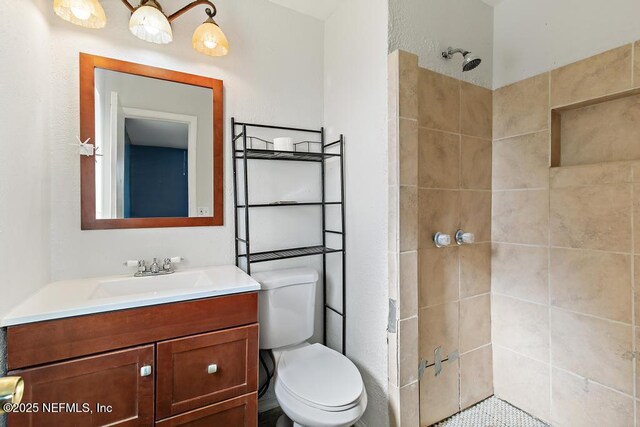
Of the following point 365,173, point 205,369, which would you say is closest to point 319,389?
point 205,369

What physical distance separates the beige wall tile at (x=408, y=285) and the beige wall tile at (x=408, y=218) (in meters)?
0.05

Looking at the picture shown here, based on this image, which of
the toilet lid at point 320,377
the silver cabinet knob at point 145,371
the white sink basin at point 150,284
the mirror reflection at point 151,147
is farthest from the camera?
the mirror reflection at point 151,147

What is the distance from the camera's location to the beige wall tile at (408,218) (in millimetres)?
1398

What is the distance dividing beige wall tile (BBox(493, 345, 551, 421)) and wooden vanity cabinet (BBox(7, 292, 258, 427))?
4.90 ft

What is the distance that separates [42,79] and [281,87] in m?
1.13

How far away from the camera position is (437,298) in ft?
5.29

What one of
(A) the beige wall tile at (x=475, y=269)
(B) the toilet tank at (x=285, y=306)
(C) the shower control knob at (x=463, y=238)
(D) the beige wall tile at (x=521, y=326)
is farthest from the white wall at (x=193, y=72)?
(D) the beige wall tile at (x=521, y=326)

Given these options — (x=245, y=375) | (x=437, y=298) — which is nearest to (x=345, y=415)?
(x=245, y=375)

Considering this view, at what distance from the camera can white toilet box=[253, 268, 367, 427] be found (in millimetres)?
1183

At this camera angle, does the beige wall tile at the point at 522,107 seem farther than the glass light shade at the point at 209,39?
Yes

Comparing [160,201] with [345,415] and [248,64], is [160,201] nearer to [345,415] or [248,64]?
[248,64]

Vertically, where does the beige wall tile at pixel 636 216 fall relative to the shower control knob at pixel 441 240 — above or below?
above

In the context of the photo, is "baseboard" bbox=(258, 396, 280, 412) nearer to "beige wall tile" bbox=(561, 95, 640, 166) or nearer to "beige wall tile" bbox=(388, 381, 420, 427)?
"beige wall tile" bbox=(388, 381, 420, 427)

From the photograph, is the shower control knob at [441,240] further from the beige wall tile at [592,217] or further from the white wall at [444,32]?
the white wall at [444,32]
